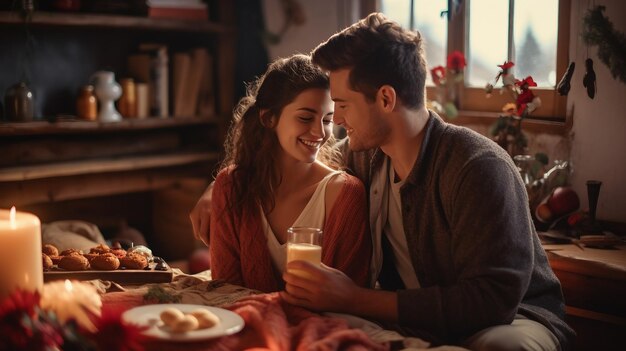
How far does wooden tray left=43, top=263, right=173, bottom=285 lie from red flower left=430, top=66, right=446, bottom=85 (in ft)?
5.14

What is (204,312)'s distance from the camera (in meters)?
1.37

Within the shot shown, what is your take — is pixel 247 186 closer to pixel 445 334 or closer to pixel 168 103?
pixel 445 334

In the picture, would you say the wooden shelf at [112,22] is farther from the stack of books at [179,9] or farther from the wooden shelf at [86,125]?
the wooden shelf at [86,125]

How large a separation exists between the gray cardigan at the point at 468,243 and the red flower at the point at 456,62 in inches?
43.0

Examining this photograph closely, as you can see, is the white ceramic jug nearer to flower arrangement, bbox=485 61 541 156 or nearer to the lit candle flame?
flower arrangement, bbox=485 61 541 156

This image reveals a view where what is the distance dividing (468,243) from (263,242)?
0.55 metres

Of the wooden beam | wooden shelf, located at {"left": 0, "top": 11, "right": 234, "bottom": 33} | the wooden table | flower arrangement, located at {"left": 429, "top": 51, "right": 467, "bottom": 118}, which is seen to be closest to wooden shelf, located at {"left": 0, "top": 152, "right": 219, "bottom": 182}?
the wooden beam

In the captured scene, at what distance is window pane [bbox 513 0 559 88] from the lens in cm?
288

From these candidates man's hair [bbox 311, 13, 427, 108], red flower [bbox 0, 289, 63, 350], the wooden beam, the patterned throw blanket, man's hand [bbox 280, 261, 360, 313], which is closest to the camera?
red flower [bbox 0, 289, 63, 350]

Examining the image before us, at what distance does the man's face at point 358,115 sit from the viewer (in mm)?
1906

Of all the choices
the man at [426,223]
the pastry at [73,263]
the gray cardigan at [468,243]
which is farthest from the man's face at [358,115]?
the pastry at [73,263]

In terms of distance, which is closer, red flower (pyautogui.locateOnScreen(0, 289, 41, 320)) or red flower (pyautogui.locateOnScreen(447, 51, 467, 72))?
red flower (pyautogui.locateOnScreen(0, 289, 41, 320))

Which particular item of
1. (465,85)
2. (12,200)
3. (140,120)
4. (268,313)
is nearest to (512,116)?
(465,85)

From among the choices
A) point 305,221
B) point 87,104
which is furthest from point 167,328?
point 87,104
